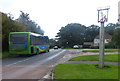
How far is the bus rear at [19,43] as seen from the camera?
76.6ft

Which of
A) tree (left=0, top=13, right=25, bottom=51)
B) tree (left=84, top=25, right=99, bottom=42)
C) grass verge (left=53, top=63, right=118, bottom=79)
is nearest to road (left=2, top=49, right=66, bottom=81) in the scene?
grass verge (left=53, top=63, right=118, bottom=79)

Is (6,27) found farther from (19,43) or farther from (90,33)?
(90,33)

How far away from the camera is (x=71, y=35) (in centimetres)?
9156

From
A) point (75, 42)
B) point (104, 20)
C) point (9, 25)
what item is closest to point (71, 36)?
point (75, 42)

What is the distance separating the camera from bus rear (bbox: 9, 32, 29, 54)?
23.4m

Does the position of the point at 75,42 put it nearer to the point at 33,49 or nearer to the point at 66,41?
the point at 66,41

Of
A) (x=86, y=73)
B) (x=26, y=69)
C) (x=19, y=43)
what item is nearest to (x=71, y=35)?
(x=19, y=43)

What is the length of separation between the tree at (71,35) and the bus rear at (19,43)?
63.8 meters

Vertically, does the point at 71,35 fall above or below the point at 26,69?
above

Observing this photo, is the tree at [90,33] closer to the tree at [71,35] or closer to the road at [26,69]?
the tree at [71,35]

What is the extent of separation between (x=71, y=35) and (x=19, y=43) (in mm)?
69150

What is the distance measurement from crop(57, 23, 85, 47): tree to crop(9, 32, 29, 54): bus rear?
209 ft

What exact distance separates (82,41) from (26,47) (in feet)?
237

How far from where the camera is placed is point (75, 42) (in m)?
91.2
